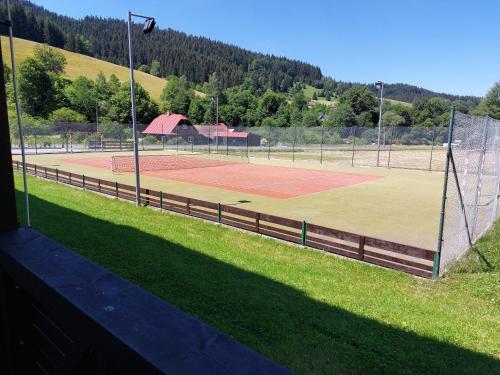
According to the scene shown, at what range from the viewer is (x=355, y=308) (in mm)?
7223

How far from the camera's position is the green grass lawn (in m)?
5.53

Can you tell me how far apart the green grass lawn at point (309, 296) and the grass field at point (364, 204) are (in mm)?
3149

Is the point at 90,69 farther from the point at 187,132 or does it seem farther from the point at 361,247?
the point at 361,247

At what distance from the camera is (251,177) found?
1164 inches

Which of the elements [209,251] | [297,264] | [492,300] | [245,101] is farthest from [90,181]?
[245,101]

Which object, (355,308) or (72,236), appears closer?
(355,308)

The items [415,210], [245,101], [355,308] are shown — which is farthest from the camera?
[245,101]

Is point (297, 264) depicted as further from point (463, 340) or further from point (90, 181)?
point (90, 181)

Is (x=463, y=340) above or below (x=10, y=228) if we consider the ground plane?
below

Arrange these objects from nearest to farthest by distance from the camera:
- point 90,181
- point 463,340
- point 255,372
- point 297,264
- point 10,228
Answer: point 255,372
point 10,228
point 463,340
point 297,264
point 90,181

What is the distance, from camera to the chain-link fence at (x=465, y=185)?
9680 mm

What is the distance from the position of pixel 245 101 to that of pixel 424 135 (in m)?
81.9

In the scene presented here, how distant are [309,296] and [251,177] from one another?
72.5 ft

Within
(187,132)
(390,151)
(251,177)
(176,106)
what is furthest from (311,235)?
(176,106)
